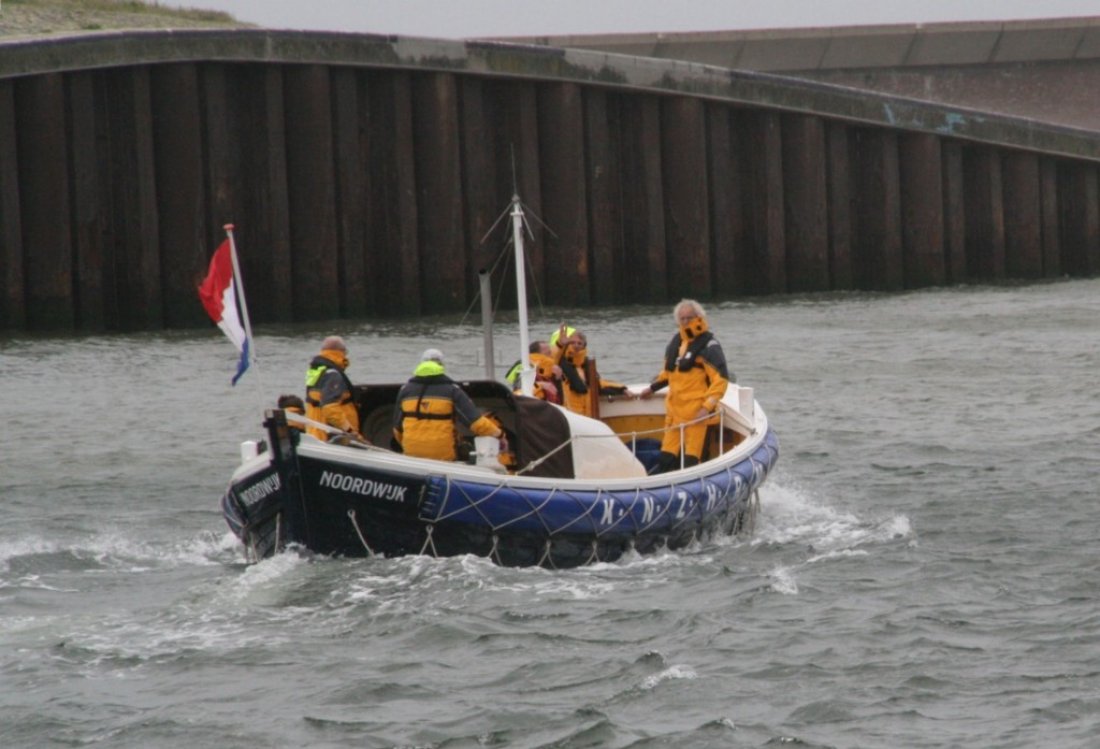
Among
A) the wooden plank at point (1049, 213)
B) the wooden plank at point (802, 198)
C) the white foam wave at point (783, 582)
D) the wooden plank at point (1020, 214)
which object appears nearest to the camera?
the white foam wave at point (783, 582)

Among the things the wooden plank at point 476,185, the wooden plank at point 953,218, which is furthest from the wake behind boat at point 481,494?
the wooden plank at point 953,218

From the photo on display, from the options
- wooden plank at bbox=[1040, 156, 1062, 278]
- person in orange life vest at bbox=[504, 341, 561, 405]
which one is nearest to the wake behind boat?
person in orange life vest at bbox=[504, 341, 561, 405]

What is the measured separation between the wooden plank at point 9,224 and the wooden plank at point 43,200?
13cm

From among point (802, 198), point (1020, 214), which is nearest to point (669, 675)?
point (802, 198)

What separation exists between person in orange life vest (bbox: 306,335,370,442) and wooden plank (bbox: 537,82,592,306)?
50.9 feet

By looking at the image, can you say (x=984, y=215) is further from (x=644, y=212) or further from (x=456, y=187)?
(x=456, y=187)

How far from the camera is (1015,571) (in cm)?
1540

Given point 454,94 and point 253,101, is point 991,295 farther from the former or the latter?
point 253,101

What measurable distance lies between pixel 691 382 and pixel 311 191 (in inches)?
549

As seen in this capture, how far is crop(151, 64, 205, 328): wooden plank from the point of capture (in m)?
29.4

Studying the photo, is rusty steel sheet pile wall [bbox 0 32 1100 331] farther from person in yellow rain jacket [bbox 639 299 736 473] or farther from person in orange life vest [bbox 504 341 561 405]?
person in yellow rain jacket [bbox 639 299 736 473]

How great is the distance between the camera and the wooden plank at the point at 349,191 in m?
30.4

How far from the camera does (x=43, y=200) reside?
2867 cm

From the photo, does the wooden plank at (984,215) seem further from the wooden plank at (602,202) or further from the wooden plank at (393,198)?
the wooden plank at (393,198)
